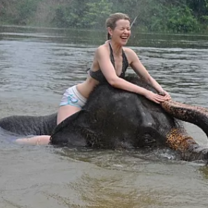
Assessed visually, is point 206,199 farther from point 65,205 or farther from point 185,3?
point 185,3

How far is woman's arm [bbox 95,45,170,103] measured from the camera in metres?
5.66

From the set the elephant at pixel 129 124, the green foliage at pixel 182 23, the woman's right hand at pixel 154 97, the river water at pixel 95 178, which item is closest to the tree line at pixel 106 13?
the green foliage at pixel 182 23

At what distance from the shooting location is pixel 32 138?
633 cm

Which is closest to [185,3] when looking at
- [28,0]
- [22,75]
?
[28,0]

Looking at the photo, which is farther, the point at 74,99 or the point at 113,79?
the point at 74,99

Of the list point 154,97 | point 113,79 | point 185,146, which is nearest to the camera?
point 185,146

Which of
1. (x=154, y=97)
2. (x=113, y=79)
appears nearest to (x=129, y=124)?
(x=154, y=97)

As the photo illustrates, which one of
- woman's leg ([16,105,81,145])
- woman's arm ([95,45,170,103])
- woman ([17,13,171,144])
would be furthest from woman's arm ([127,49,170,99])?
woman's leg ([16,105,81,145])

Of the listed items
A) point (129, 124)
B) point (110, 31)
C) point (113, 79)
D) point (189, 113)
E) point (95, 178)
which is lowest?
point (95, 178)

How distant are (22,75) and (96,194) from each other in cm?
990

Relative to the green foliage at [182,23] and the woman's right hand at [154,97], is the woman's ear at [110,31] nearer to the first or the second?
the woman's right hand at [154,97]

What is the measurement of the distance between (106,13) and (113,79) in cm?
5397

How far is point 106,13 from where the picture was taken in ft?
193

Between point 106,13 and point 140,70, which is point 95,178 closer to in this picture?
point 140,70
